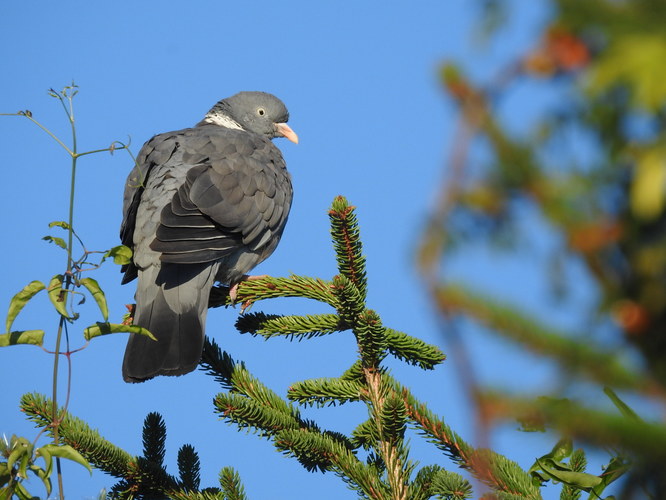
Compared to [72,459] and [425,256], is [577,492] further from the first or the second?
[425,256]

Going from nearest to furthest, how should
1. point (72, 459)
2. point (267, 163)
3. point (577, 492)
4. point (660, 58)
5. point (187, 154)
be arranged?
point (660, 58)
point (72, 459)
point (577, 492)
point (187, 154)
point (267, 163)

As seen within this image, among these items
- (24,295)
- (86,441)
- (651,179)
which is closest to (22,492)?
(24,295)

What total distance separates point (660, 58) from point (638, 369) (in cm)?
33

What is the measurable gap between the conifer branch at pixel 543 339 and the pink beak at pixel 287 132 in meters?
5.85

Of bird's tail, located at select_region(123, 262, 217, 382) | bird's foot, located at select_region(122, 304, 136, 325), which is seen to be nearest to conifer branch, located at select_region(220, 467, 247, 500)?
bird's tail, located at select_region(123, 262, 217, 382)

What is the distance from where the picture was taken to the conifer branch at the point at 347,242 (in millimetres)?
3107

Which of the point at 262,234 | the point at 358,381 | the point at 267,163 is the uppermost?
the point at 267,163

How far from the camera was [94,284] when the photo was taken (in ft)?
6.88

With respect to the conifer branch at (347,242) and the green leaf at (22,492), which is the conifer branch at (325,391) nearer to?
the conifer branch at (347,242)

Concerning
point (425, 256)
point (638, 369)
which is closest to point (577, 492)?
point (638, 369)

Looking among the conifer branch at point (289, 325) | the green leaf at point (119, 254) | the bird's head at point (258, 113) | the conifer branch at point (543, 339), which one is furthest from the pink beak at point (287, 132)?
the conifer branch at point (543, 339)

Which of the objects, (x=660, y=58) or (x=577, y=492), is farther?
(x=577, y=492)

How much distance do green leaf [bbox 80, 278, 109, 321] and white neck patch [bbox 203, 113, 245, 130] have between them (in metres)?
4.48

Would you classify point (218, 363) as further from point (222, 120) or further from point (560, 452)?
point (222, 120)
